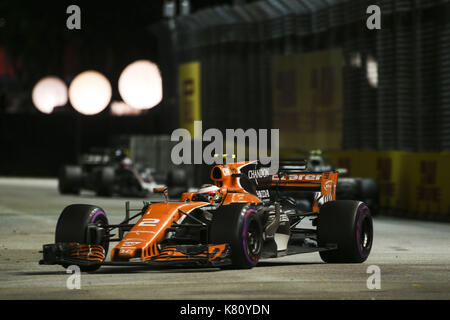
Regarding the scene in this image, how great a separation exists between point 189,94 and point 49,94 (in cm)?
1827

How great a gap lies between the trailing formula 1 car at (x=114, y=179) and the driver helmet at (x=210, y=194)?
652 inches

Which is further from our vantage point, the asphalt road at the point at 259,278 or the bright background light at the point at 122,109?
the bright background light at the point at 122,109

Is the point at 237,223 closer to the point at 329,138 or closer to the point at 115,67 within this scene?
the point at 329,138

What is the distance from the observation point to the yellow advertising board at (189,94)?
38.1m

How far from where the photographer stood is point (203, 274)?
38.7 feet

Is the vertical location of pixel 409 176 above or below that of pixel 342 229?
above

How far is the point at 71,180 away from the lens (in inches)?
1261

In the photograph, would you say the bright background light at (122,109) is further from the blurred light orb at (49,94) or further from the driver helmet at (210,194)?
the driver helmet at (210,194)

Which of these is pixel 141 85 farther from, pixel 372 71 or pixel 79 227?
pixel 79 227

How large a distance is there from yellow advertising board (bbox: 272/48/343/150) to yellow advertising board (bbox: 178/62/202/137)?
228 inches

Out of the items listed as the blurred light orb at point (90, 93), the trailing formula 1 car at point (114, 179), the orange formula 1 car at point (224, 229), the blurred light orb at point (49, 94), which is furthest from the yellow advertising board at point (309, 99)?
the blurred light orb at point (49, 94)

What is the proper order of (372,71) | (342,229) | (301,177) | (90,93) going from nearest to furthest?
(342,229) < (301,177) < (372,71) < (90,93)

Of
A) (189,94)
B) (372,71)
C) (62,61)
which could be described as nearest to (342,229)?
(372,71)

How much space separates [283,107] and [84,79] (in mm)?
Answer: 24762
